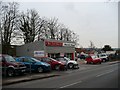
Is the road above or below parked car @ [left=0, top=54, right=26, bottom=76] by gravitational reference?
below

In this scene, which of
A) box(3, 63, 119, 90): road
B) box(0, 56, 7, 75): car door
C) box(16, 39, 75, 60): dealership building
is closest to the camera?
box(3, 63, 119, 90): road

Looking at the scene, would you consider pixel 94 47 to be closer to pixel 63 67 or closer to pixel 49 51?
pixel 49 51

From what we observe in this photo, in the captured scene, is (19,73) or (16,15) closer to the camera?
(19,73)

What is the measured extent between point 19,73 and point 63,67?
907 centimetres

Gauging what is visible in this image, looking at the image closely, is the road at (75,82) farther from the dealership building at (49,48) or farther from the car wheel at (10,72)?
the dealership building at (49,48)

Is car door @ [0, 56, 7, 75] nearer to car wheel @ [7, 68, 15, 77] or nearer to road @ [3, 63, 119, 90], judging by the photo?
car wheel @ [7, 68, 15, 77]

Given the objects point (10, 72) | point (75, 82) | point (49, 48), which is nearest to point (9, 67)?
point (10, 72)

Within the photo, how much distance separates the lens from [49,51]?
1924 inches

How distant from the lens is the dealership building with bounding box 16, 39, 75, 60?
48.1 metres

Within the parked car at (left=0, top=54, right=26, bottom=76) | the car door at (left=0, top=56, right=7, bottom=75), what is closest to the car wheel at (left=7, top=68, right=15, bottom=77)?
the parked car at (left=0, top=54, right=26, bottom=76)

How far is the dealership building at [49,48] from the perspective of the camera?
1893 inches

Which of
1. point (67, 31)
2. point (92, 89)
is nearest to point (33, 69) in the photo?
point (92, 89)

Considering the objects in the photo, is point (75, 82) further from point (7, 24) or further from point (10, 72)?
point (7, 24)

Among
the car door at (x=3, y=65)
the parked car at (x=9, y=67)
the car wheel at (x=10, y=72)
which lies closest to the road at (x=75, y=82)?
the parked car at (x=9, y=67)
